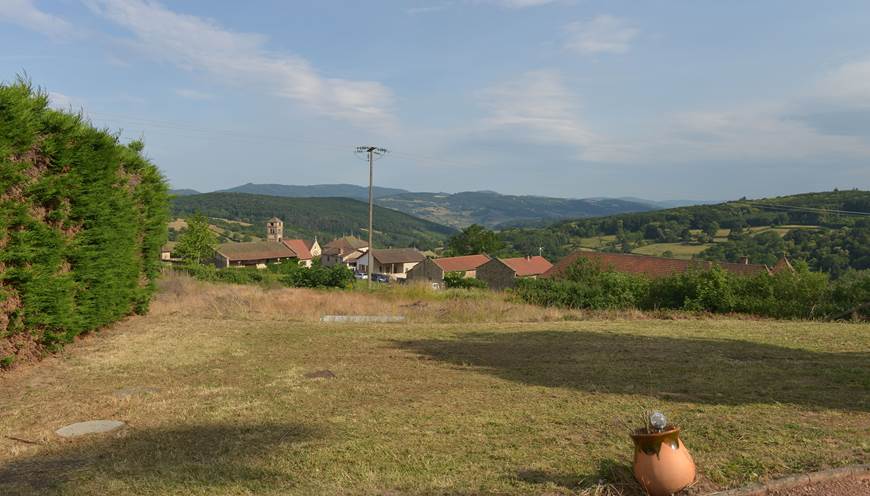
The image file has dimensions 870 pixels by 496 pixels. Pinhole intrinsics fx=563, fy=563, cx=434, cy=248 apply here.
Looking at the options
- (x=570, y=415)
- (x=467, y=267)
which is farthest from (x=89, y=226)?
(x=467, y=267)

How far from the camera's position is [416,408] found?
22.6ft

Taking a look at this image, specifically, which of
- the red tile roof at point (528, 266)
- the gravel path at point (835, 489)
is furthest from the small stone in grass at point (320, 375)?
the red tile roof at point (528, 266)

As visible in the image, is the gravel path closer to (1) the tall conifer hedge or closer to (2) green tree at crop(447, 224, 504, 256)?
(1) the tall conifer hedge

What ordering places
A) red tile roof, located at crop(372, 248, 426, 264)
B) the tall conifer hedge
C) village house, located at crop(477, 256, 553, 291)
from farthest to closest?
red tile roof, located at crop(372, 248, 426, 264) → village house, located at crop(477, 256, 553, 291) → the tall conifer hedge

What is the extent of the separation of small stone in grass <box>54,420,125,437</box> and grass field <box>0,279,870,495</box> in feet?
0.50

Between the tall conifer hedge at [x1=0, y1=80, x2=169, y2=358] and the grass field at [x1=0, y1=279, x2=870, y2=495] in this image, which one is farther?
the tall conifer hedge at [x1=0, y1=80, x2=169, y2=358]

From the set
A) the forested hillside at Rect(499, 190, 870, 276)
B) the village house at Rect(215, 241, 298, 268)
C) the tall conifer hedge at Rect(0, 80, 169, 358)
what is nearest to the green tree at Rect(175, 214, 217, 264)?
the village house at Rect(215, 241, 298, 268)

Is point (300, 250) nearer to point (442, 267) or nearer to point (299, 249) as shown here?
point (299, 249)

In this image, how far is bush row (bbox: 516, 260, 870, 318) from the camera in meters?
18.1

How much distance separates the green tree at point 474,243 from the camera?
83500mm

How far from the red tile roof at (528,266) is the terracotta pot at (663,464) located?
187ft

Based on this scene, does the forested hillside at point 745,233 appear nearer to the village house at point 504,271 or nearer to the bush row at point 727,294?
the village house at point 504,271

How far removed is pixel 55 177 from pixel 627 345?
1104 cm

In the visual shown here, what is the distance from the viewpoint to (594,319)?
16703 millimetres
